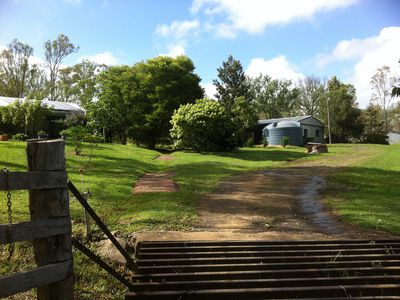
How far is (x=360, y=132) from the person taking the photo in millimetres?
50531

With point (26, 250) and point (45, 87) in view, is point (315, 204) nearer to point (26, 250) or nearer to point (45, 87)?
point (26, 250)

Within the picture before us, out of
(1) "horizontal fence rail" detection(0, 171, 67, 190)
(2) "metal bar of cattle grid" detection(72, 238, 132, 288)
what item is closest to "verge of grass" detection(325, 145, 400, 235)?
(2) "metal bar of cattle grid" detection(72, 238, 132, 288)

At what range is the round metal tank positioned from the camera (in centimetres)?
4200

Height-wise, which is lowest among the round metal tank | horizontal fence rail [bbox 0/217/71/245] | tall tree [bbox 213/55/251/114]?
horizontal fence rail [bbox 0/217/71/245]

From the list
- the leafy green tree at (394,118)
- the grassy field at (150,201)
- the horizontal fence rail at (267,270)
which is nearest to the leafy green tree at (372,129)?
the leafy green tree at (394,118)

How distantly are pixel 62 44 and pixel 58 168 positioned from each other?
59034 mm

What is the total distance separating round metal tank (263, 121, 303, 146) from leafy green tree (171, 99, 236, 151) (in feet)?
51.4

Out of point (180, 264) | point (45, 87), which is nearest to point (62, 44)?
point (45, 87)

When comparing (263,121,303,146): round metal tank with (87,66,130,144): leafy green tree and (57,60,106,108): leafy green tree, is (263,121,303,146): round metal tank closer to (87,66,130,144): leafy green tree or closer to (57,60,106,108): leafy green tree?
(87,66,130,144): leafy green tree

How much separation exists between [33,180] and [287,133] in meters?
40.0

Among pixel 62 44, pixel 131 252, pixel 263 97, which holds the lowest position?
pixel 131 252

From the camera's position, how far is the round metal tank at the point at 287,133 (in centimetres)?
4200

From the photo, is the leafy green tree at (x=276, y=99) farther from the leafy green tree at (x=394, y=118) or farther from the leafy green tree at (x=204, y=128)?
the leafy green tree at (x=204, y=128)

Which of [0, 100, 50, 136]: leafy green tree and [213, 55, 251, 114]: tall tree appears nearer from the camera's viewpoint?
[0, 100, 50, 136]: leafy green tree
